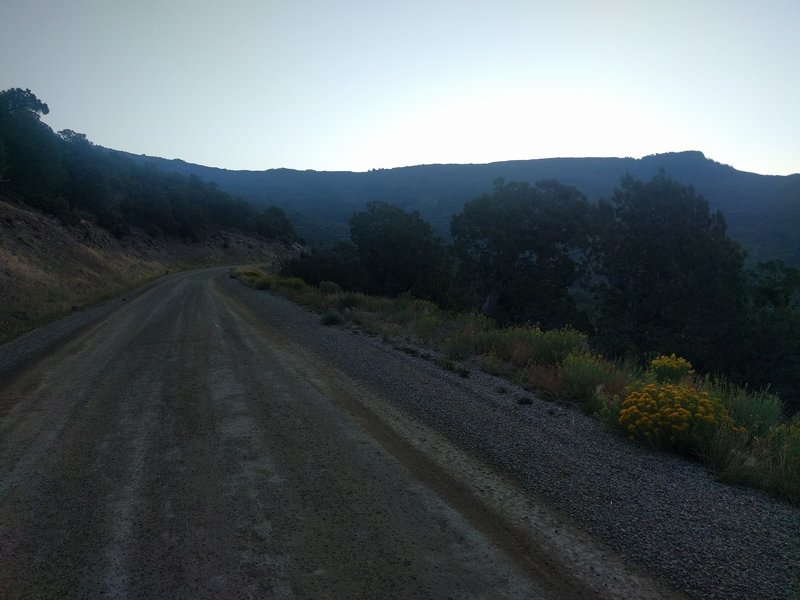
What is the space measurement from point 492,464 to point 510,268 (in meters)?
24.3

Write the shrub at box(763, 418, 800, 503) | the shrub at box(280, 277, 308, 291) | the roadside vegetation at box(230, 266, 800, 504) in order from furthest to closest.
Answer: the shrub at box(280, 277, 308, 291) < the roadside vegetation at box(230, 266, 800, 504) < the shrub at box(763, 418, 800, 503)

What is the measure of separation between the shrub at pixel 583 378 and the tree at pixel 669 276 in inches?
480

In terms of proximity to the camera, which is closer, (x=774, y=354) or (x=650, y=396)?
(x=650, y=396)

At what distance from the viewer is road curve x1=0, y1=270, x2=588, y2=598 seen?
3.31m

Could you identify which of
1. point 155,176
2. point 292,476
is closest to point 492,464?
point 292,476

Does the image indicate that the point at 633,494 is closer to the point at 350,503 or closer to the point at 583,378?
the point at 350,503

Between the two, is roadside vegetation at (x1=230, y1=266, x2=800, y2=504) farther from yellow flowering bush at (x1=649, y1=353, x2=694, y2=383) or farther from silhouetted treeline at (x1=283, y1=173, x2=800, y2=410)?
silhouetted treeline at (x1=283, y1=173, x2=800, y2=410)

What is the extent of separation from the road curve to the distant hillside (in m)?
40.9

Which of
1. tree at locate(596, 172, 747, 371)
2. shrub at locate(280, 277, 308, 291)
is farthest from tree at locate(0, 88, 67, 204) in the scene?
tree at locate(596, 172, 747, 371)

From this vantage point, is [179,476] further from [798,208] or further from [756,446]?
[798,208]

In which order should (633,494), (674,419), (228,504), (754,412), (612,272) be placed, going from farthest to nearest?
(612,272), (754,412), (674,419), (633,494), (228,504)

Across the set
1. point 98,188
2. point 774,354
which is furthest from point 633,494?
point 98,188

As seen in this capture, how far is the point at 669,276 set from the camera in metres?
24.1

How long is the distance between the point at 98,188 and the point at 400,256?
3862 centimetres
